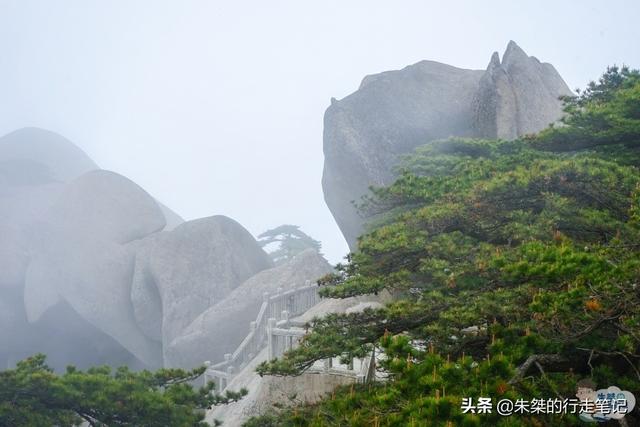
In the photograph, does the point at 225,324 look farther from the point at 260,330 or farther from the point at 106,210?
the point at 106,210

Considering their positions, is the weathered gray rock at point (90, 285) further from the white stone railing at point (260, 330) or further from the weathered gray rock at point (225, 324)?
the white stone railing at point (260, 330)

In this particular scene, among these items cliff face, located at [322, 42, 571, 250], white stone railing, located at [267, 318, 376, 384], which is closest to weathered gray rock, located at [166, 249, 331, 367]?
cliff face, located at [322, 42, 571, 250]

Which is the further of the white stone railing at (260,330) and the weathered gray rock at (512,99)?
the weathered gray rock at (512,99)

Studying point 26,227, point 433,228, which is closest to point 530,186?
point 433,228

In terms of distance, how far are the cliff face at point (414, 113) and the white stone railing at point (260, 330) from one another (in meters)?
Result: 6.21

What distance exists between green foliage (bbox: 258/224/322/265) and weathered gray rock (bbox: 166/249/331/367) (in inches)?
957

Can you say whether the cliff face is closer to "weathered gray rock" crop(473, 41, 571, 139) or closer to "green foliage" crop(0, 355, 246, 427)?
"weathered gray rock" crop(473, 41, 571, 139)

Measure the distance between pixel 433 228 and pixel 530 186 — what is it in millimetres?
1594

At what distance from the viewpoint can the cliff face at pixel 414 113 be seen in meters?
22.6

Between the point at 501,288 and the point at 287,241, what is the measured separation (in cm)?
3963

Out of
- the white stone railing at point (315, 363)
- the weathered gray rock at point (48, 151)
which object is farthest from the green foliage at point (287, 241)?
the white stone railing at point (315, 363)

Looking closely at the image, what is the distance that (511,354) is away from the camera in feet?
16.3

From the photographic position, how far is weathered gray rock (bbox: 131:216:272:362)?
74.3 feet

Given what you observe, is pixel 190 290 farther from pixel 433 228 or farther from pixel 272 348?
pixel 433 228
